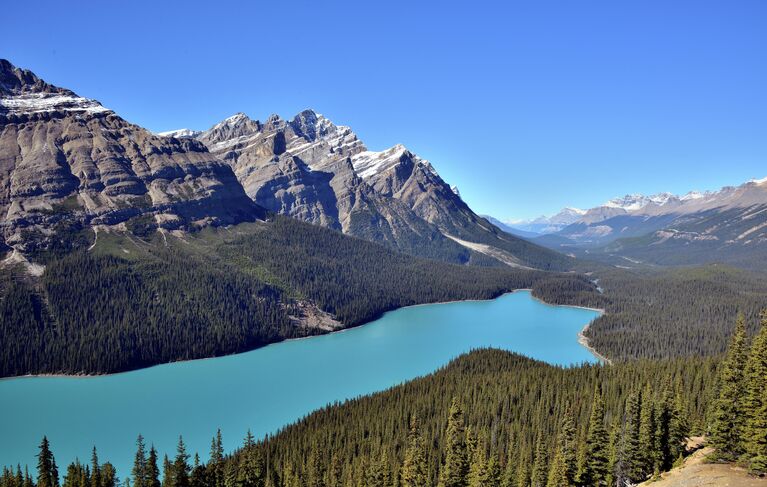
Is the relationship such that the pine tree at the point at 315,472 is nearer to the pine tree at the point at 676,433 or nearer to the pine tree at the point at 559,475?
the pine tree at the point at 559,475

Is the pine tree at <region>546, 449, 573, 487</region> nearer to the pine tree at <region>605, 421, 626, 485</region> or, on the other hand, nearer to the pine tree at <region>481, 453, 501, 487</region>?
the pine tree at <region>481, 453, 501, 487</region>

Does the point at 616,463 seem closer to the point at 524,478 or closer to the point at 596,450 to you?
the point at 596,450

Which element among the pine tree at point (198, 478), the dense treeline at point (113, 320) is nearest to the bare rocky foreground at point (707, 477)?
the pine tree at point (198, 478)

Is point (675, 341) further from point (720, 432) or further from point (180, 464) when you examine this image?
point (180, 464)

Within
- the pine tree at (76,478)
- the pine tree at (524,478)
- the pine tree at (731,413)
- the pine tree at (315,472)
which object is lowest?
the pine tree at (315,472)

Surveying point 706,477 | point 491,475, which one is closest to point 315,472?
point 491,475

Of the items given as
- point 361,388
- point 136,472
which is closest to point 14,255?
point 361,388

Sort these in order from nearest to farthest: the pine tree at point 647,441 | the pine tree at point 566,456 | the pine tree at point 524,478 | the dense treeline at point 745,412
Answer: the dense treeline at point 745,412 → the pine tree at point 566,456 → the pine tree at point 524,478 → the pine tree at point 647,441

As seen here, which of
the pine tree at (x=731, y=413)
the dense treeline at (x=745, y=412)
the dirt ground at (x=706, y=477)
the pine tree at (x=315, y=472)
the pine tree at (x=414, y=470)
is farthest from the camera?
the pine tree at (x=315, y=472)
